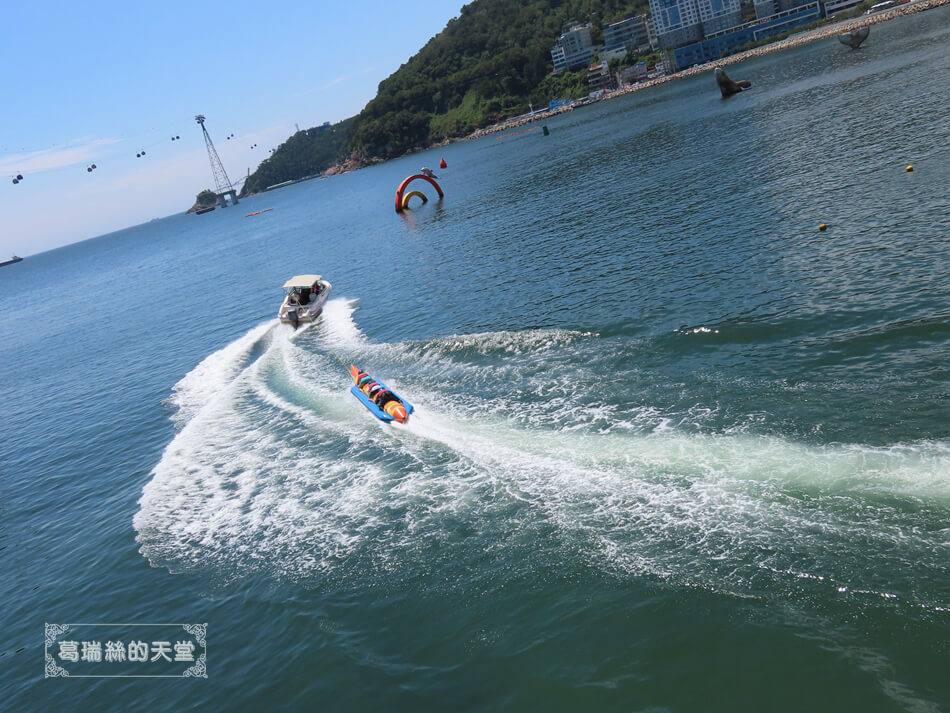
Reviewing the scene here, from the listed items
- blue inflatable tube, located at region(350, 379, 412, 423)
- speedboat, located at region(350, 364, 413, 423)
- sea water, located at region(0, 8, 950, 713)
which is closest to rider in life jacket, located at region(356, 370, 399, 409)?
speedboat, located at region(350, 364, 413, 423)

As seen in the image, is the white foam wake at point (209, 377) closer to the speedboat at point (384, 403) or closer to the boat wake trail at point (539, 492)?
the boat wake trail at point (539, 492)

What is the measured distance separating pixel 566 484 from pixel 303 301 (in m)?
34.6

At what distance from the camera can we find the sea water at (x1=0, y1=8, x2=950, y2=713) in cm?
1217

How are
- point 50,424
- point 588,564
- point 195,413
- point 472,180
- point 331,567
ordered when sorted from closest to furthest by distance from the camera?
point 588,564, point 331,567, point 195,413, point 50,424, point 472,180

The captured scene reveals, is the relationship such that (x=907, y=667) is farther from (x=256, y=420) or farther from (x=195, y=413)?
(x=195, y=413)

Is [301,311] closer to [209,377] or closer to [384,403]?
[209,377]

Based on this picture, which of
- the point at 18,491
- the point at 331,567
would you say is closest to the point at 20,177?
the point at 18,491

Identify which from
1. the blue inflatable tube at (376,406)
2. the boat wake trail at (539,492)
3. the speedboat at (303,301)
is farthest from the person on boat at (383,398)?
the speedboat at (303,301)

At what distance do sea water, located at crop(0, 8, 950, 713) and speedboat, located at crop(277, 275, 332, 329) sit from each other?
1.66 meters

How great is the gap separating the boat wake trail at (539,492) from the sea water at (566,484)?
0.30ft

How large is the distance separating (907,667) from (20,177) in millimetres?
69119

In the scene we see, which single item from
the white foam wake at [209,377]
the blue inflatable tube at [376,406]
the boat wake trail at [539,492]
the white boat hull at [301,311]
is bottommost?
the boat wake trail at [539,492]

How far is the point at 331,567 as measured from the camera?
56.4 ft

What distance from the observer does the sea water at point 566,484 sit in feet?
39.9
